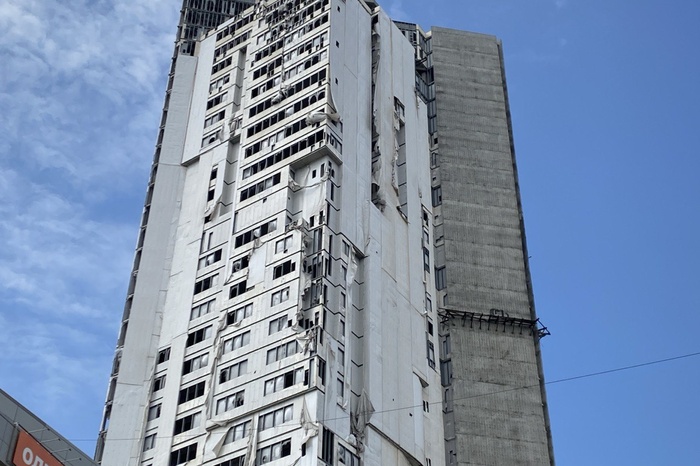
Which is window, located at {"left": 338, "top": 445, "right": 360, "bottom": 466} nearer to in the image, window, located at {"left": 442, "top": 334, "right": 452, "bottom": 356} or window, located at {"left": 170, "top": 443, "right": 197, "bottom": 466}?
window, located at {"left": 170, "top": 443, "right": 197, "bottom": 466}

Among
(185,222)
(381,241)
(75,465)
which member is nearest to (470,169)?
(381,241)

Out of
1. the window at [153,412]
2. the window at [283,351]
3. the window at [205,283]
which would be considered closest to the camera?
the window at [283,351]

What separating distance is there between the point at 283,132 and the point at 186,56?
25.0 meters

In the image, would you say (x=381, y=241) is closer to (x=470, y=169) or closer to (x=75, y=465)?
(x=470, y=169)

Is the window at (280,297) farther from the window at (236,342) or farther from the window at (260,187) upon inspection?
the window at (260,187)

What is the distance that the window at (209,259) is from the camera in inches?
3816

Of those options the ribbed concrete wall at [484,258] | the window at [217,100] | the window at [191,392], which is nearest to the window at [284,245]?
the window at [191,392]

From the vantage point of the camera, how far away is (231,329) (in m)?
89.8

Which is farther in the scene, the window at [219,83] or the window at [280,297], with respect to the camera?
the window at [219,83]

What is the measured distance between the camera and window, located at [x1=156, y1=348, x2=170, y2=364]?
9488cm

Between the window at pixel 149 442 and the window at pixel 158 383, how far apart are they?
15.4ft

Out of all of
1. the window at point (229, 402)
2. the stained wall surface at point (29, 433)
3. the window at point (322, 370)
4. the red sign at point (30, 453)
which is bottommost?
the red sign at point (30, 453)

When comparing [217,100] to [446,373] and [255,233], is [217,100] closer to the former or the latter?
[255,233]

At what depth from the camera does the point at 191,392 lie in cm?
8925
